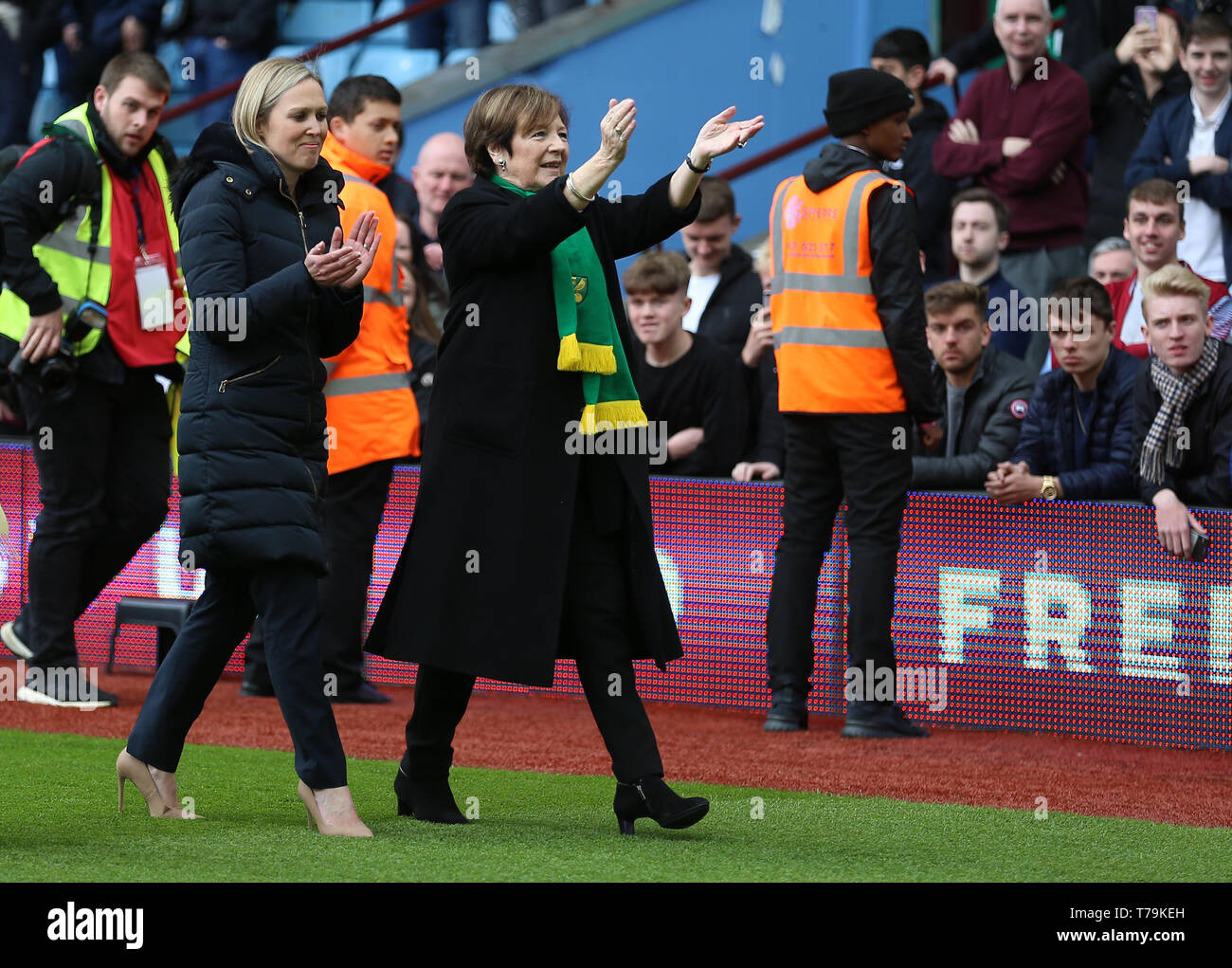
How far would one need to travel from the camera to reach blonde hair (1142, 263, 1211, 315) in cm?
754

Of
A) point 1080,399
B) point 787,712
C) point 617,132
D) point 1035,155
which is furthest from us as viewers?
point 1035,155

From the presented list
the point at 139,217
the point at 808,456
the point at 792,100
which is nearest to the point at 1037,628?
the point at 808,456

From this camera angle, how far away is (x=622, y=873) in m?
4.52

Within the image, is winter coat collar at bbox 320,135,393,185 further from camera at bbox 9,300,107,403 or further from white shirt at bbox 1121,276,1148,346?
white shirt at bbox 1121,276,1148,346

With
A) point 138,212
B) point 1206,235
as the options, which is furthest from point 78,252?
point 1206,235

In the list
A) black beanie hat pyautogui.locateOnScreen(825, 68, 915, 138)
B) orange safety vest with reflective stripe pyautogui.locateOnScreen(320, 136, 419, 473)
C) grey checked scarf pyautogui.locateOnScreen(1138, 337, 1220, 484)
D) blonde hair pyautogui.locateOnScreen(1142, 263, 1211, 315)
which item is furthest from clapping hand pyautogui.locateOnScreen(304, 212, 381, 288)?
blonde hair pyautogui.locateOnScreen(1142, 263, 1211, 315)

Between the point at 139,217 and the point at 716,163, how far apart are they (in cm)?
643

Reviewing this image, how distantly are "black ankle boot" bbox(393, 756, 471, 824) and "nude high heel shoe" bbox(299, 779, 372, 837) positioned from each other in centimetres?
26

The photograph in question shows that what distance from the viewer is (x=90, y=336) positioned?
750cm

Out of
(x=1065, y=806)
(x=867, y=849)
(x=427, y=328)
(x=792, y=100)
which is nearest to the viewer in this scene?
(x=867, y=849)

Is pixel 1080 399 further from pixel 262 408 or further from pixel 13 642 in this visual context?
pixel 13 642

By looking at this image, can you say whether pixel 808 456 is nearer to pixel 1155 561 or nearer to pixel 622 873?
pixel 1155 561

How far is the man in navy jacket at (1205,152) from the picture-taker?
9.44m

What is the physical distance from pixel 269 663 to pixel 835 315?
10.4ft
